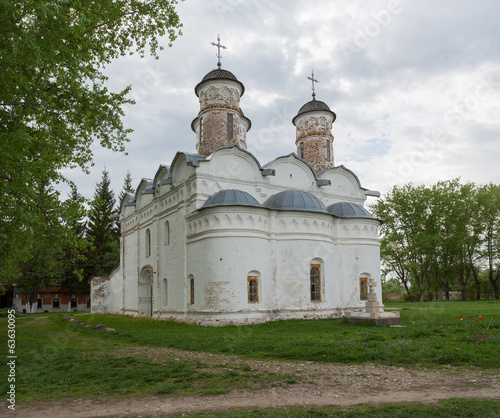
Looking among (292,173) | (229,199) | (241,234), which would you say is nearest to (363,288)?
(292,173)

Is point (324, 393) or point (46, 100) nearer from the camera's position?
point (324, 393)

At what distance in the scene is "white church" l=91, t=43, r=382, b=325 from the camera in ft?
56.0

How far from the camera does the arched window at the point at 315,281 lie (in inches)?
721

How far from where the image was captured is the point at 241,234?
56.2 feet

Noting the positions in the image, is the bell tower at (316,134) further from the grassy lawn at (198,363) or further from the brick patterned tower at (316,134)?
the grassy lawn at (198,363)

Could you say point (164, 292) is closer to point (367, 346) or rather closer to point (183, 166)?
point (183, 166)

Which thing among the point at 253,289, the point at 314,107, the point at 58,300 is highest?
the point at 314,107

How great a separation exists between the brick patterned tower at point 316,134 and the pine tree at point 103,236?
20672 mm

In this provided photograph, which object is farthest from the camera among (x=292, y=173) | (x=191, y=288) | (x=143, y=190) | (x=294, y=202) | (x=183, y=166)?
(x=143, y=190)

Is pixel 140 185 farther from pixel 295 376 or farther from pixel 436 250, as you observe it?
pixel 436 250

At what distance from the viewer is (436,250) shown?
39094mm

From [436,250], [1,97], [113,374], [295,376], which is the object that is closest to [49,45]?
[1,97]

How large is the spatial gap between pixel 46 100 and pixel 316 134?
1805 cm

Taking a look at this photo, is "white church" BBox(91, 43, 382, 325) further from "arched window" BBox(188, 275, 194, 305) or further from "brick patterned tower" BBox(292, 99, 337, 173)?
"brick patterned tower" BBox(292, 99, 337, 173)
